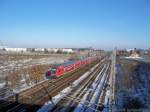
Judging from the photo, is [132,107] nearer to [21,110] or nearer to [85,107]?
[85,107]

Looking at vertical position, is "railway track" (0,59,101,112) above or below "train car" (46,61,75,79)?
below

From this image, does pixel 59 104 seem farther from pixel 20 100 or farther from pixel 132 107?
pixel 132 107

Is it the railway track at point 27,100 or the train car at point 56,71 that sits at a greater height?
the train car at point 56,71

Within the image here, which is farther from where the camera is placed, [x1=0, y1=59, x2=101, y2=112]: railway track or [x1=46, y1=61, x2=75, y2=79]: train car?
[x1=46, y1=61, x2=75, y2=79]: train car

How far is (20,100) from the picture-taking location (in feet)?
67.2

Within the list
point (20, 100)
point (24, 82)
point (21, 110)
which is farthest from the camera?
A: point (24, 82)

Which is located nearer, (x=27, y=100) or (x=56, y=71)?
(x=27, y=100)

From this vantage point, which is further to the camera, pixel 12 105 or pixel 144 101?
pixel 144 101

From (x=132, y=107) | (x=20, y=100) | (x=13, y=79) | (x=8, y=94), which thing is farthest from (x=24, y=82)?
(x=132, y=107)

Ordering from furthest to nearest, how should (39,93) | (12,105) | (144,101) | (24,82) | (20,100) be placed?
(24,82) → (39,93) → (144,101) → (20,100) → (12,105)

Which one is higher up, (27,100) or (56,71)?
(56,71)

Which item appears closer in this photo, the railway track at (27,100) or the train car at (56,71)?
the railway track at (27,100)

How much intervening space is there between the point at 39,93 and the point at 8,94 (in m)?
3.54

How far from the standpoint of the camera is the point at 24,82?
Answer: 104 ft
